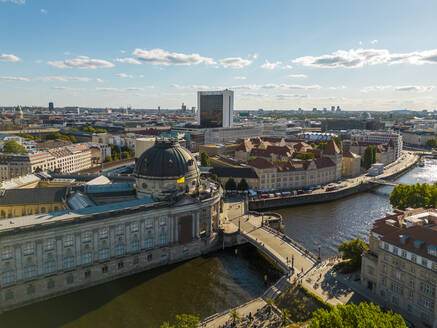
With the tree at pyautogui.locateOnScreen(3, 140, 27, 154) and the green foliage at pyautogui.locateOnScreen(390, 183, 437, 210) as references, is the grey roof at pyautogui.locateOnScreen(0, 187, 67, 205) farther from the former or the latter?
the tree at pyautogui.locateOnScreen(3, 140, 27, 154)

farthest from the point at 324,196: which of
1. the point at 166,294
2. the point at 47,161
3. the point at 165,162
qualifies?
the point at 47,161

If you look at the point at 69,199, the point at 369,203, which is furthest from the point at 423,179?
the point at 69,199

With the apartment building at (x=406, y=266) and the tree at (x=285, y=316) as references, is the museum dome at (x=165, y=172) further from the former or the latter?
the apartment building at (x=406, y=266)

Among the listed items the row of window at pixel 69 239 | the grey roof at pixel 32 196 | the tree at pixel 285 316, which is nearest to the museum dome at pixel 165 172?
the row of window at pixel 69 239

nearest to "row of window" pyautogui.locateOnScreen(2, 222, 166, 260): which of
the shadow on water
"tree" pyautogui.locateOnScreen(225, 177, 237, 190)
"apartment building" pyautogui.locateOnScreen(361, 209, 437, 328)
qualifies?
the shadow on water

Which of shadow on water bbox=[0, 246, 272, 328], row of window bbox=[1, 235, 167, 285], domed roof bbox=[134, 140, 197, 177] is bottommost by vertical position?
shadow on water bbox=[0, 246, 272, 328]

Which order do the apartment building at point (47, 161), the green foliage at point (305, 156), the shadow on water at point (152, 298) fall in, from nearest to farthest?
the shadow on water at point (152, 298) < the apartment building at point (47, 161) < the green foliage at point (305, 156)

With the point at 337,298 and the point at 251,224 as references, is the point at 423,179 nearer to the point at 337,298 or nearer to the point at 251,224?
the point at 251,224
